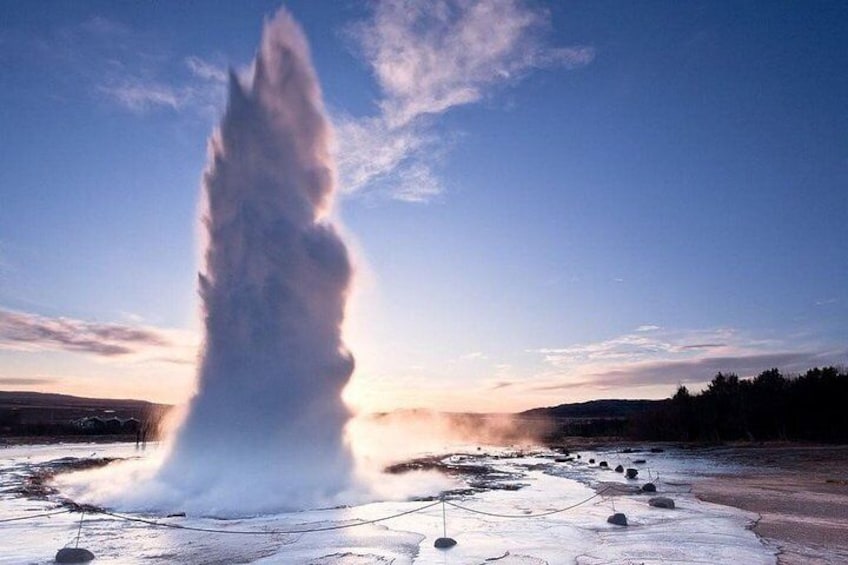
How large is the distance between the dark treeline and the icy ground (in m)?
40.1

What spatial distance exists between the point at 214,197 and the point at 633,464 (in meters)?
27.3

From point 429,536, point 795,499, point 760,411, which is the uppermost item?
point 760,411

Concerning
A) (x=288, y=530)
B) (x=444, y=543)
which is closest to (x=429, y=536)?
(x=444, y=543)

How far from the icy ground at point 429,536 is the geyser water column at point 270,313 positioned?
10.8ft

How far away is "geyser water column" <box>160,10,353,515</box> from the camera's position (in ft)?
63.2

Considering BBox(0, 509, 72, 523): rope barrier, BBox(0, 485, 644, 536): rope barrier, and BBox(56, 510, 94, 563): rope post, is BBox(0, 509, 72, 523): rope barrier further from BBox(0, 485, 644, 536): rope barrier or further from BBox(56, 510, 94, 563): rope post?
BBox(56, 510, 94, 563): rope post

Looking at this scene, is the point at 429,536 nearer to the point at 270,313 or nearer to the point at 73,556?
the point at 73,556

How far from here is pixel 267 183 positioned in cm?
2181

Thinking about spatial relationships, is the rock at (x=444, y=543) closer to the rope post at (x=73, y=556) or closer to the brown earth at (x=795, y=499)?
the brown earth at (x=795, y=499)

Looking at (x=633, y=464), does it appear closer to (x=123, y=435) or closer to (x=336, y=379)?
(x=336, y=379)

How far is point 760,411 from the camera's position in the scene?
2237 inches

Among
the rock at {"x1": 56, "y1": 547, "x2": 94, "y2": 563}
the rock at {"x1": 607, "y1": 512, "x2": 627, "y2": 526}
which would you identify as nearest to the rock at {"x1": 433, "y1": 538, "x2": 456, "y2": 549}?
the rock at {"x1": 607, "y1": 512, "x2": 627, "y2": 526}

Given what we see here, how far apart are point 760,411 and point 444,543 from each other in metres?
55.1

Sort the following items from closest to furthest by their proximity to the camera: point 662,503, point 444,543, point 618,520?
point 444,543
point 618,520
point 662,503
